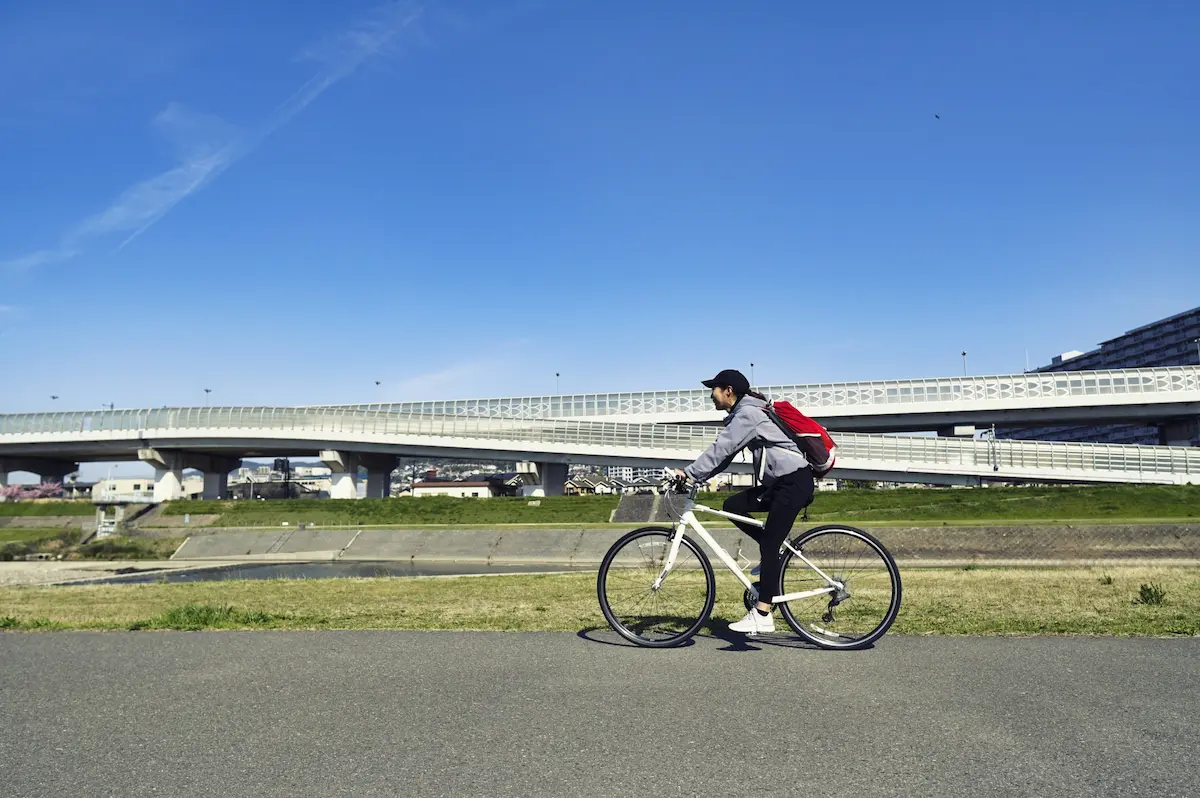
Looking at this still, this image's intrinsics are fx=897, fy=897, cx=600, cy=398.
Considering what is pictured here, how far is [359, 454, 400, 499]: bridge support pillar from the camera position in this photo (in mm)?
66312

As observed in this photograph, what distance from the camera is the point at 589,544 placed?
90.2ft

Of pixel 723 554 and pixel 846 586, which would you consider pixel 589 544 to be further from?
pixel 846 586

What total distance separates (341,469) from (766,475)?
198 feet

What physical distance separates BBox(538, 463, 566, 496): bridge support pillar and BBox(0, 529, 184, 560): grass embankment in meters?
29.3

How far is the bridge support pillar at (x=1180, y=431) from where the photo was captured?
5978 cm

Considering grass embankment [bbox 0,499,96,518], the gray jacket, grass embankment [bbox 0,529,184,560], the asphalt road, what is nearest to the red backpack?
the gray jacket

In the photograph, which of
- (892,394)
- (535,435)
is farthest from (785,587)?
(892,394)

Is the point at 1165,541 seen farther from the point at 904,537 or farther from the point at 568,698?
the point at 568,698

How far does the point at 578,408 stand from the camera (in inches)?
2606

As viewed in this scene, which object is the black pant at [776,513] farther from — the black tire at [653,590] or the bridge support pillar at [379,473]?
the bridge support pillar at [379,473]

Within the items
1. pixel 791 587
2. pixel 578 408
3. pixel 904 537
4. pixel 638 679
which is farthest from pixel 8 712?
pixel 578 408

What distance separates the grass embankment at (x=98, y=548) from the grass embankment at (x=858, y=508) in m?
6.90

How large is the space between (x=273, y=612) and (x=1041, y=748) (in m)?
7.56

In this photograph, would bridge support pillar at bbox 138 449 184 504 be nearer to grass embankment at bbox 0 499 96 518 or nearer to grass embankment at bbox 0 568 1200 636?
grass embankment at bbox 0 499 96 518
